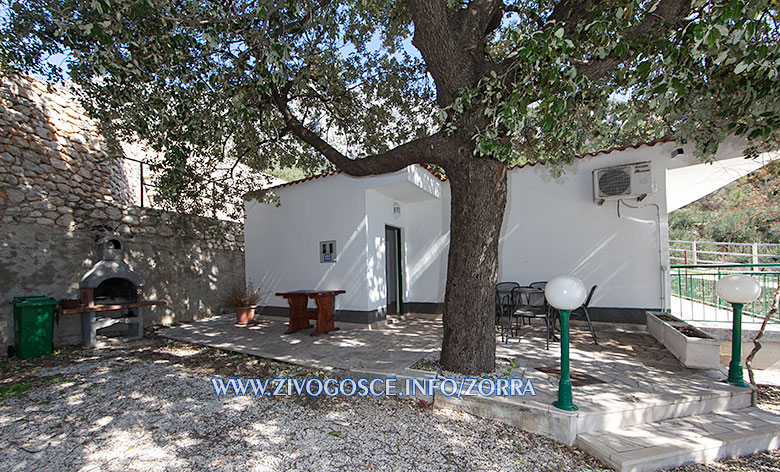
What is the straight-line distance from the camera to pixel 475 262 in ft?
11.4

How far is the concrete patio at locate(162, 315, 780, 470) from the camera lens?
8.77 feet

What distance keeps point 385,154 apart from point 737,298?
3.81 meters

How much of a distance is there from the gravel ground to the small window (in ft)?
9.33

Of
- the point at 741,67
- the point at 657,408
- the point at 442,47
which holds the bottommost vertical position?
the point at 657,408

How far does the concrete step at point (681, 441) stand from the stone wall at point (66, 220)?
5.94 meters

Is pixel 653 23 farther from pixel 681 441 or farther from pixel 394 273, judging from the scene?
pixel 394 273

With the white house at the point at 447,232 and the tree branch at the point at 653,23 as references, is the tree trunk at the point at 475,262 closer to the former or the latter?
the tree branch at the point at 653,23

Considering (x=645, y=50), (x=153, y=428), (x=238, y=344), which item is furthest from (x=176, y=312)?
(x=645, y=50)

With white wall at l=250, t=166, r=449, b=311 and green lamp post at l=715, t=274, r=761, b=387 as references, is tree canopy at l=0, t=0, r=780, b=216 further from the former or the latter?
white wall at l=250, t=166, r=449, b=311

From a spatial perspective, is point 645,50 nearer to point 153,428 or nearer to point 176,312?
point 153,428

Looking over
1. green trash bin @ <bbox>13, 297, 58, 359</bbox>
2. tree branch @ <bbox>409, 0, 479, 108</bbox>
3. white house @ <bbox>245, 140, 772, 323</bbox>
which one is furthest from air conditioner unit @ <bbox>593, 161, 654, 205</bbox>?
green trash bin @ <bbox>13, 297, 58, 359</bbox>

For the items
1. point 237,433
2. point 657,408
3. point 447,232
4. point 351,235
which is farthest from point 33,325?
point 657,408

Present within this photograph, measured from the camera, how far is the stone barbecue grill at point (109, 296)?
526 cm

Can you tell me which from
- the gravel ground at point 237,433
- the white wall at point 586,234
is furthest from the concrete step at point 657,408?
the white wall at point 586,234
